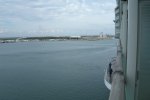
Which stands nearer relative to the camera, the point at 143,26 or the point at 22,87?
the point at 143,26

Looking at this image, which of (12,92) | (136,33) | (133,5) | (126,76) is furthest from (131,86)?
(12,92)

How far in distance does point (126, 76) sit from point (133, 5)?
2.24ft

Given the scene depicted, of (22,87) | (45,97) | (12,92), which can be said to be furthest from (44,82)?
(45,97)

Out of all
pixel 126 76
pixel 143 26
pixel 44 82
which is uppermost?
pixel 143 26

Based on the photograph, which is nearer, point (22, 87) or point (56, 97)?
point (56, 97)

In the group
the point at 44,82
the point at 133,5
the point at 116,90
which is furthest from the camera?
the point at 44,82

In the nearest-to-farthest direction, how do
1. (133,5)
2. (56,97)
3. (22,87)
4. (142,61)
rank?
(133,5) < (142,61) < (56,97) < (22,87)

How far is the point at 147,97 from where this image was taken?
2908 mm

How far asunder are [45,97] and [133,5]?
60.4ft

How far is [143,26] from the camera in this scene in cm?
284

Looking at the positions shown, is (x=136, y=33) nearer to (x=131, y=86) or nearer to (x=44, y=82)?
(x=131, y=86)

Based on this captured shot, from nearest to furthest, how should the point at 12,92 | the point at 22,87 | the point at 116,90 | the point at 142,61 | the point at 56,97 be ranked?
the point at 116,90 → the point at 142,61 → the point at 56,97 → the point at 12,92 → the point at 22,87

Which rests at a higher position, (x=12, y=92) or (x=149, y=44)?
(x=149, y=44)

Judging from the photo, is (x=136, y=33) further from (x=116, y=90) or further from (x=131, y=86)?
(x=116, y=90)
